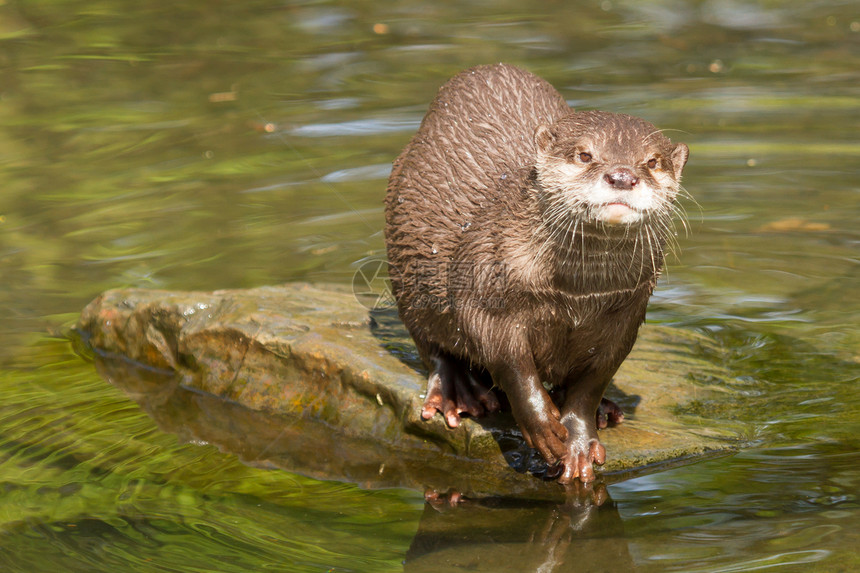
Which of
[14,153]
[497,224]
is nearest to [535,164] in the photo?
[497,224]

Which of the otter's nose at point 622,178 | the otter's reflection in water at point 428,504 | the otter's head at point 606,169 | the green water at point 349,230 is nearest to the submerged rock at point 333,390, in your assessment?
the otter's reflection in water at point 428,504

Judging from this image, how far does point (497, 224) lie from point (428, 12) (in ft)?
21.0

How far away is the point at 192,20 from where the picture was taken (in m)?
9.30

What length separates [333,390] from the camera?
398 centimetres

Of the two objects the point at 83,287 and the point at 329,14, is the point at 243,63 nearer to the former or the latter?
the point at 329,14

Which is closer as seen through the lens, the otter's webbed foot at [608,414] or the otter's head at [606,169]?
the otter's head at [606,169]

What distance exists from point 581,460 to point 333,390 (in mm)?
933

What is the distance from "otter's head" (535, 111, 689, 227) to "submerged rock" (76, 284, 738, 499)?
852 mm

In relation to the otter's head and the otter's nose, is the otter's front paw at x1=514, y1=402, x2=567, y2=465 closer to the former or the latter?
the otter's head

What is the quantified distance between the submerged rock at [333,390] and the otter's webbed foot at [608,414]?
0.12 ft

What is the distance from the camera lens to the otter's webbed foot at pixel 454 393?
3699 mm
